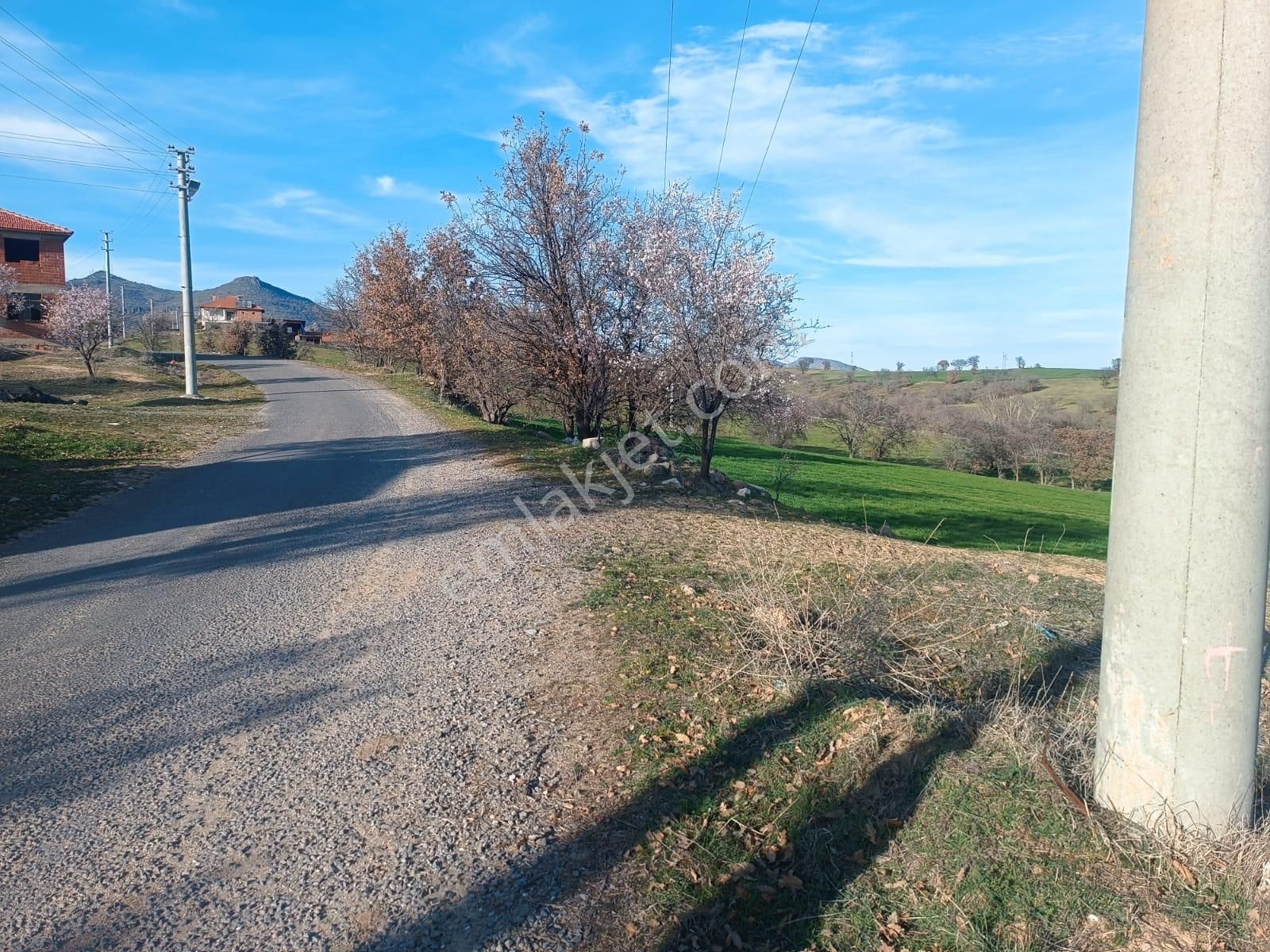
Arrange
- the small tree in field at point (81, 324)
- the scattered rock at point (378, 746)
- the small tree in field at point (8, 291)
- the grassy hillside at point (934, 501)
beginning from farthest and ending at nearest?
1. the small tree in field at point (8, 291)
2. the small tree in field at point (81, 324)
3. the grassy hillside at point (934, 501)
4. the scattered rock at point (378, 746)

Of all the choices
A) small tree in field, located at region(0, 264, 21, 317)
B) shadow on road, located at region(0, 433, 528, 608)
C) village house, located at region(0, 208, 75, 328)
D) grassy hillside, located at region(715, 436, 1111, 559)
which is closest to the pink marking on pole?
shadow on road, located at region(0, 433, 528, 608)

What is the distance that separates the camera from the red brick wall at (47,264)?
42594mm

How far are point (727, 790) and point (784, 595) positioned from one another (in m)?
1.65

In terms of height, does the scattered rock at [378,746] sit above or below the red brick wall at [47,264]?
below

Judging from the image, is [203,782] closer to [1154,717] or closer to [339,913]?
[339,913]

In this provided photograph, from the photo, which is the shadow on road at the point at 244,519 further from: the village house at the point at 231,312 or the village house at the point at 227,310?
the village house at the point at 227,310

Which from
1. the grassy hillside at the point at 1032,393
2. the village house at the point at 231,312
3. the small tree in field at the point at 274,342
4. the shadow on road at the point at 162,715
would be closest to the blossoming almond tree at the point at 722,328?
the shadow on road at the point at 162,715

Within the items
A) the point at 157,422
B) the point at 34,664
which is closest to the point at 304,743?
the point at 34,664

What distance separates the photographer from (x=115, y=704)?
167 inches

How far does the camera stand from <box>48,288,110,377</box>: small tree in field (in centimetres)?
2672

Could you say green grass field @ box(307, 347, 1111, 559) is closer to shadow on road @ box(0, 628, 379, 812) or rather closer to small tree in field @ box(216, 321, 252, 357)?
shadow on road @ box(0, 628, 379, 812)

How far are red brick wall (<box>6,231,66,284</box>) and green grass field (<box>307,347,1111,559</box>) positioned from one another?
14.6m

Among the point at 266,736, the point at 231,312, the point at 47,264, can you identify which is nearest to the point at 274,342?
the point at 47,264

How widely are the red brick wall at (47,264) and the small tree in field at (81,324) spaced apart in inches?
650
